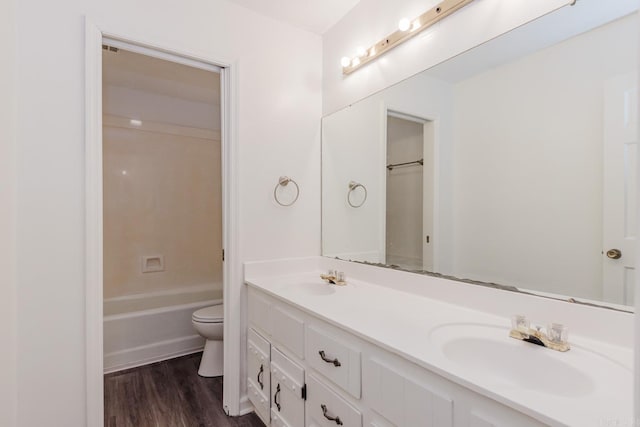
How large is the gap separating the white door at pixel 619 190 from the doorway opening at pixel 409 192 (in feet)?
2.13

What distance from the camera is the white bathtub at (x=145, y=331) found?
2416mm

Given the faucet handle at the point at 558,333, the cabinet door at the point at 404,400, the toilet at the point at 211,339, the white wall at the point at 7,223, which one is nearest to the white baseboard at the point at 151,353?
the toilet at the point at 211,339

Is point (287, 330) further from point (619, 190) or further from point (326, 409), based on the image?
point (619, 190)

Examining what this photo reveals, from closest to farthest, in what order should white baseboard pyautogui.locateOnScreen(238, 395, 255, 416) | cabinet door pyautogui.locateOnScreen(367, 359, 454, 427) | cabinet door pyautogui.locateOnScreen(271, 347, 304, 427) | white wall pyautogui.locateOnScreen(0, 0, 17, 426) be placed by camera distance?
cabinet door pyautogui.locateOnScreen(367, 359, 454, 427)
white wall pyautogui.locateOnScreen(0, 0, 17, 426)
cabinet door pyautogui.locateOnScreen(271, 347, 304, 427)
white baseboard pyautogui.locateOnScreen(238, 395, 255, 416)

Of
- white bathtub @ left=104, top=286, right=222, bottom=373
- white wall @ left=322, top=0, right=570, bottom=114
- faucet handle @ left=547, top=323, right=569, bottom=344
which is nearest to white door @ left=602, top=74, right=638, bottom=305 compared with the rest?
faucet handle @ left=547, top=323, right=569, bottom=344

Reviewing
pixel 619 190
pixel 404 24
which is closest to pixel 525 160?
pixel 619 190

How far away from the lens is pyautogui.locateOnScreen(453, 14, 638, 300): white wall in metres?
1.01

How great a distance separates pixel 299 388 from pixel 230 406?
31.1 inches

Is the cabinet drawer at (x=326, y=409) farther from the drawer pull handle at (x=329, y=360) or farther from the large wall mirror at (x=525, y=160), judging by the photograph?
the large wall mirror at (x=525, y=160)

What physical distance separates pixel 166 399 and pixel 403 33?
8.42 ft

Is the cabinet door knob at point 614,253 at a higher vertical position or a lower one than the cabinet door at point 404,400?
higher

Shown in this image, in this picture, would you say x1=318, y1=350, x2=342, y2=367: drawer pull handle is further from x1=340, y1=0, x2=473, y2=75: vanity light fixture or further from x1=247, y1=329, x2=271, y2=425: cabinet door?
x1=340, y1=0, x2=473, y2=75: vanity light fixture

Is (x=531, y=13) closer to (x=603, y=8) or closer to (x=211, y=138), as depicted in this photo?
(x=603, y=8)

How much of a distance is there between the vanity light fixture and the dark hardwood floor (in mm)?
2183
